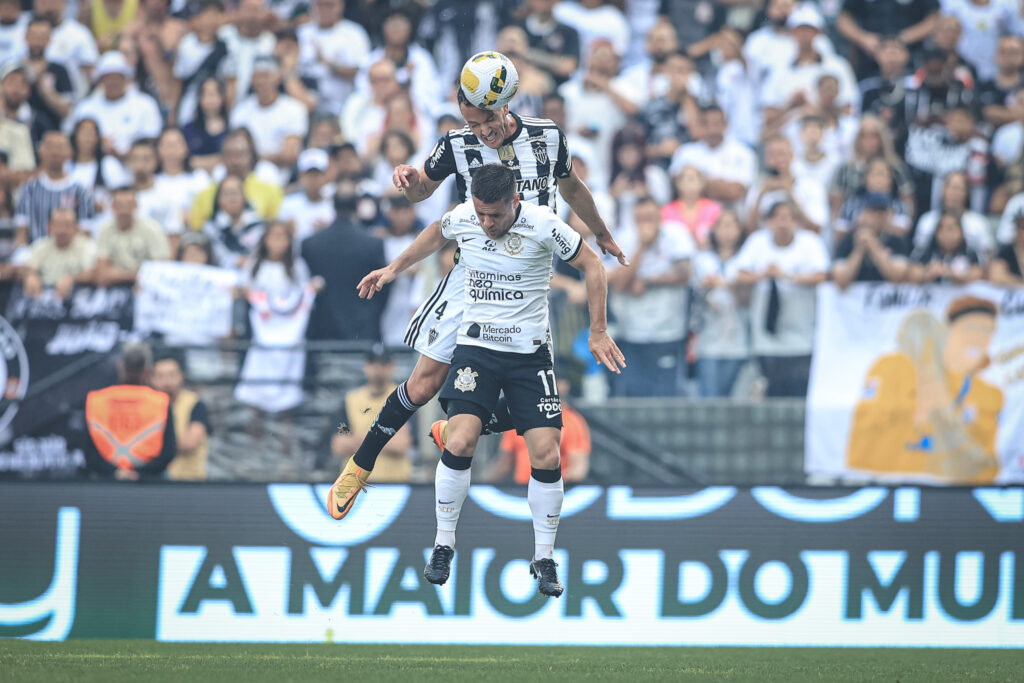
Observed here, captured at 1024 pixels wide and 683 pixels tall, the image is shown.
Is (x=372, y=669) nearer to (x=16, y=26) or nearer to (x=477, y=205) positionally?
(x=477, y=205)

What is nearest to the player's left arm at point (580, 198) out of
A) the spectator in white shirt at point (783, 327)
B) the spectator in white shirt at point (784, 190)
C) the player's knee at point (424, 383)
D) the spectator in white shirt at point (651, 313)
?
the player's knee at point (424, 383)

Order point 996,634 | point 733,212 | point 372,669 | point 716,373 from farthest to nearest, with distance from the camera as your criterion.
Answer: point 733,212, point 716,373, point 996,634, point 372,669

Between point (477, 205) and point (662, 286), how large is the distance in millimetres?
4207

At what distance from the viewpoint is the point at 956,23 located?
49.0ft

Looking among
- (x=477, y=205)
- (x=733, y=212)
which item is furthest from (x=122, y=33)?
(x=477, y=205)

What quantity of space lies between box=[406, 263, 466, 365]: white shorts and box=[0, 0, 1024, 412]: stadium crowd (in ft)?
9.23

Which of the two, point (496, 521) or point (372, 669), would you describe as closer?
point (372, 669)

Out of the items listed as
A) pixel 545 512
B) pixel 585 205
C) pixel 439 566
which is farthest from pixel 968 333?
pixel 439 566

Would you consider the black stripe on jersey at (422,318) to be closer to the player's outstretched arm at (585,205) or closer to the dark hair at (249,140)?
the player's outstretched arm at (585,205)

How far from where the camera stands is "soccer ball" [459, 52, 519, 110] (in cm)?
762

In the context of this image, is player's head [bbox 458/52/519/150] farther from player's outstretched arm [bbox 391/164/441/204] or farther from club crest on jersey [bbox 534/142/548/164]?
player's outstretched arm [bbox 391/164/441/204]

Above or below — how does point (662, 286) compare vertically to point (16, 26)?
below

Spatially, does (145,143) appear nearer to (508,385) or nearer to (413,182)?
(413,182)

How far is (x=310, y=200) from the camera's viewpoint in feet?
43.6
